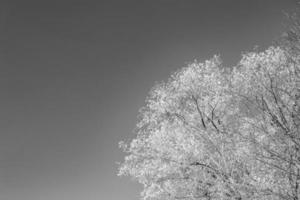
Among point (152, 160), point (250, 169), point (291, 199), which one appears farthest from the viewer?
point (152, 160)

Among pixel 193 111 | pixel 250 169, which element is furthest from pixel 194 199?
pixel 193 111

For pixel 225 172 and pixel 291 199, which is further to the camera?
pixel 225 172

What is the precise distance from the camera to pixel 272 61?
900 inches

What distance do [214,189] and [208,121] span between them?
5.27 m

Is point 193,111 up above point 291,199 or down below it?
above

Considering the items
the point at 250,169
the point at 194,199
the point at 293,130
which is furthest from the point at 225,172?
the point at 293,130

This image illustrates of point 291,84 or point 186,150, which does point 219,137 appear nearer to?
point 186,150

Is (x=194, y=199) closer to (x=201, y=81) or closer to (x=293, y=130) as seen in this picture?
(x=201, y=81)

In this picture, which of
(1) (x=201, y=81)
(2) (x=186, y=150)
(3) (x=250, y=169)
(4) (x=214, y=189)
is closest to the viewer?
(3) (x=250, y=169)

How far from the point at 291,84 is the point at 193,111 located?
42.4 feet

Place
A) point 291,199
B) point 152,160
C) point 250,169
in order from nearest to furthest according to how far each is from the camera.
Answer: point 291,199, point 250,169, point 152,160

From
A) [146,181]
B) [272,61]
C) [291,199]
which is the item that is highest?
[272,61]

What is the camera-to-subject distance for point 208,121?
917 inches

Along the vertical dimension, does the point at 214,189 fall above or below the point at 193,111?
below
